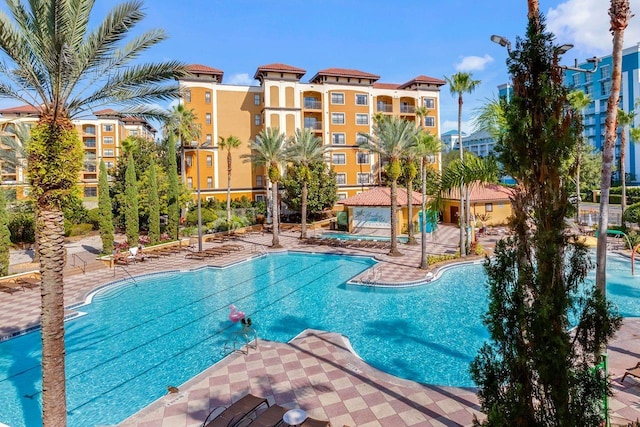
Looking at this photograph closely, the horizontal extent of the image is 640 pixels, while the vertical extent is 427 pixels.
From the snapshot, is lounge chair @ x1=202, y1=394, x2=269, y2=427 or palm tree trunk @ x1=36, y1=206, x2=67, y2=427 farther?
lounge chair @ x1=202, y1=394, x2=269, y2=427

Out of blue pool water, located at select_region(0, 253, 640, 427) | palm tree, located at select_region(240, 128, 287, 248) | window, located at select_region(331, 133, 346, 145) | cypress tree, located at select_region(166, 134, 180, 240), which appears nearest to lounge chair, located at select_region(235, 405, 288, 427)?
blue pool water, located at select_region(0, 253, 640, 427)

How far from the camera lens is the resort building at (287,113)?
44531 mm

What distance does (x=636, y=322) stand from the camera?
13.2m

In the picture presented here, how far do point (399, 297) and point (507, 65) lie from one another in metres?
14.4

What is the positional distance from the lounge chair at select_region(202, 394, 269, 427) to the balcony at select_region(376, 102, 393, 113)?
1854 inches

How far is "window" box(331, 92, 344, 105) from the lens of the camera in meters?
48.0

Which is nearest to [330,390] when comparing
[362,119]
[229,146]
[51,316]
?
[51,316]

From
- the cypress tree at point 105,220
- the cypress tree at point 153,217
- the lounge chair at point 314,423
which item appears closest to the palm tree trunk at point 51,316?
the lounge chair at point 314,423

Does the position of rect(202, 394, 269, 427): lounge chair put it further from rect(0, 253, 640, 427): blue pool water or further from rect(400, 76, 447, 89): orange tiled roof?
rect(400, 76, 447, 89): orange tiled roof

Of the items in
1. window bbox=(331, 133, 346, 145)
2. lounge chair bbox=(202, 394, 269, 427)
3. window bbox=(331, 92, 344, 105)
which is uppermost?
window bbox=(331, 92, 344, 105)

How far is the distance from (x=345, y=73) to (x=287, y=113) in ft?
31.2

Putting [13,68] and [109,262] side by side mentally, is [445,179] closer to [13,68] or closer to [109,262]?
[13,68]

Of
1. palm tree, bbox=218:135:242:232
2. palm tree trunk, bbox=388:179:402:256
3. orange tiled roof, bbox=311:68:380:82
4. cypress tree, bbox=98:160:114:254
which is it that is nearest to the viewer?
palm tree trunk, bbox=388:179:402:256

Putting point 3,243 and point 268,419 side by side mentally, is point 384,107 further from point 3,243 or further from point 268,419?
point 268,419
